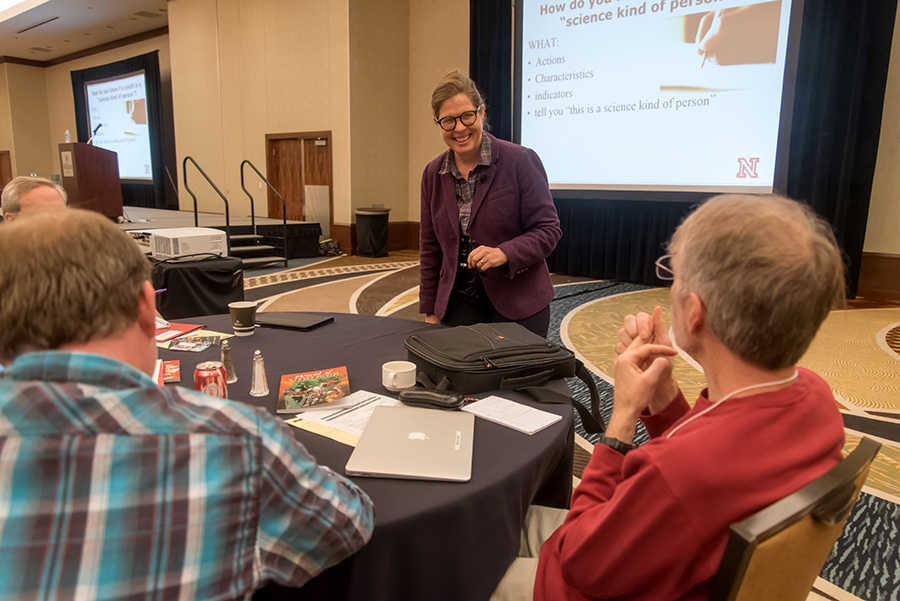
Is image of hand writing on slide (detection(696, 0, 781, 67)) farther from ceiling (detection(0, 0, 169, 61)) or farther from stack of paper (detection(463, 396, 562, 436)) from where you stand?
ceiling (detection(0, 0, 169, 61))

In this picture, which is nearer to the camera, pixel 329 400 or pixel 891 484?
pixel 329 400

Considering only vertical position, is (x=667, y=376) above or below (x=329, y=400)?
above

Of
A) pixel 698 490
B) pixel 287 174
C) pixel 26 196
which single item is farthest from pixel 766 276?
pixel 287 174

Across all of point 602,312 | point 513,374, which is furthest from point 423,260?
point 602,312

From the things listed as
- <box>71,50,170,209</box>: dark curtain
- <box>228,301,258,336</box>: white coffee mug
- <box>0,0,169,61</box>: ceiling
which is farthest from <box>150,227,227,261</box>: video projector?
<box>71,50,170,209</box>: dark curtain

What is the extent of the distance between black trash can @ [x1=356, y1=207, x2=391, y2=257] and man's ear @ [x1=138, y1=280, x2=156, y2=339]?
725cm

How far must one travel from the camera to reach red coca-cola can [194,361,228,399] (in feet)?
3.69

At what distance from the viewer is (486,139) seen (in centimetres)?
201

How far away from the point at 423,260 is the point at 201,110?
9.33 m

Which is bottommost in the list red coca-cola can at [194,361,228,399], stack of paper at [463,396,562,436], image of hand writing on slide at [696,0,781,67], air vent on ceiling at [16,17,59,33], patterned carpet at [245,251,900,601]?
patterned carpet at [245,251,900,601]

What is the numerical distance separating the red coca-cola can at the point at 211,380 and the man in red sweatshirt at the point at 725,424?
2.50ft

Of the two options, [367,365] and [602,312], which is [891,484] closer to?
[367,365]

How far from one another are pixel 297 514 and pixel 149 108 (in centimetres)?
1342

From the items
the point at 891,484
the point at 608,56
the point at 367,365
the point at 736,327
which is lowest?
the point at 891,484
